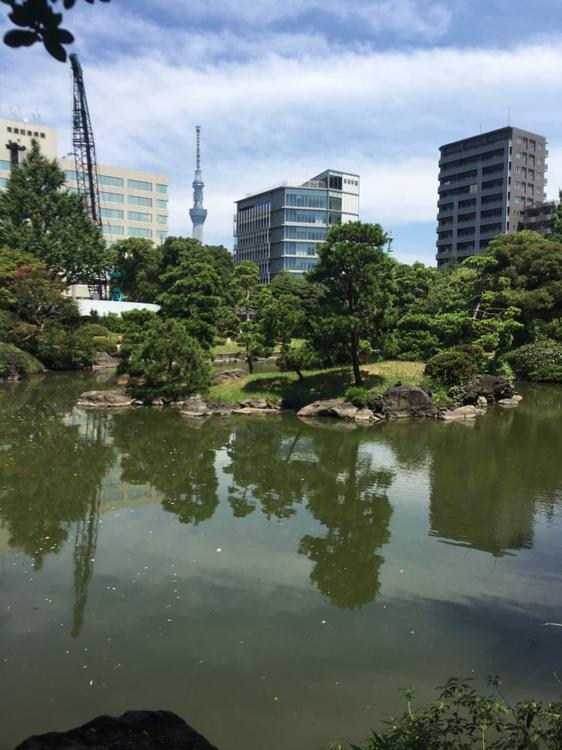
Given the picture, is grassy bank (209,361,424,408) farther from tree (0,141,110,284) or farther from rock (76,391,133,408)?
tree (0,141,110,284)

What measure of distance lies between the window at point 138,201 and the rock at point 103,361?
1769 inches

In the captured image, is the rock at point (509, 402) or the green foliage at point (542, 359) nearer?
the rock at point (509, 402)

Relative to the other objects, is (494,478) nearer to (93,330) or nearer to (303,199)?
(93,330)

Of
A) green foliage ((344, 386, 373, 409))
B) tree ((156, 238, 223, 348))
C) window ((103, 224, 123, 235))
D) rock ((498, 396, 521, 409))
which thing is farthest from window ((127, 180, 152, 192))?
rock ((498, 396, 521, 409))

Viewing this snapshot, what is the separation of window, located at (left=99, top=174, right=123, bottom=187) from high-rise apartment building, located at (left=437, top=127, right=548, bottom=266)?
49205mm

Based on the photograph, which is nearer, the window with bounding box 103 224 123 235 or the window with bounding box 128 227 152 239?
the window with bounding box 103 224 123 235

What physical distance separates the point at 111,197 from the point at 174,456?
70781 mm

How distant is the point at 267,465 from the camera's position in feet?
52.3

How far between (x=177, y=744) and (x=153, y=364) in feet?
71.1

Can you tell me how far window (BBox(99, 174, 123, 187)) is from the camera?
77.6 metres

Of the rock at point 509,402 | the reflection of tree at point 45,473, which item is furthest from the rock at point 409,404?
the reflection of tree at point 45,473

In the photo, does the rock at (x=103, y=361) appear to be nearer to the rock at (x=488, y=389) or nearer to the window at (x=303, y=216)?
the rock at (x=488, y=389)

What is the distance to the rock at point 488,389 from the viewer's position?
81.9ft

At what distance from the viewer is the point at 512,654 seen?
6.75m
